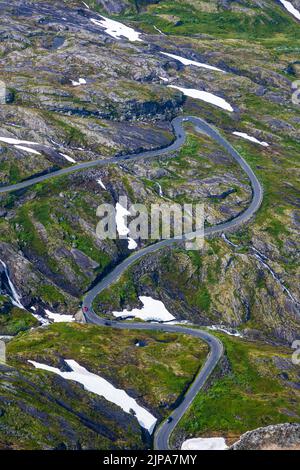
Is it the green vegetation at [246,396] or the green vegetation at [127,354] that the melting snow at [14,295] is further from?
the green vegetation at [246,396]

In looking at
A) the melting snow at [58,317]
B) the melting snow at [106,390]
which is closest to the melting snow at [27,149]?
the melting snow at [58,317]

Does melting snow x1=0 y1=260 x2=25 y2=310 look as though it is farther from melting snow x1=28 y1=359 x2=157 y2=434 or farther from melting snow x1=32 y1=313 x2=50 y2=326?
melting snow x1=28 y1=359 x2=157 y2=434

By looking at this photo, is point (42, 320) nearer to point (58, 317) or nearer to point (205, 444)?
point (58, 317)

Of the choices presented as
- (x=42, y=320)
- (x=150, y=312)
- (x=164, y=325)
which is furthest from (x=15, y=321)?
(x=164, y=325)
